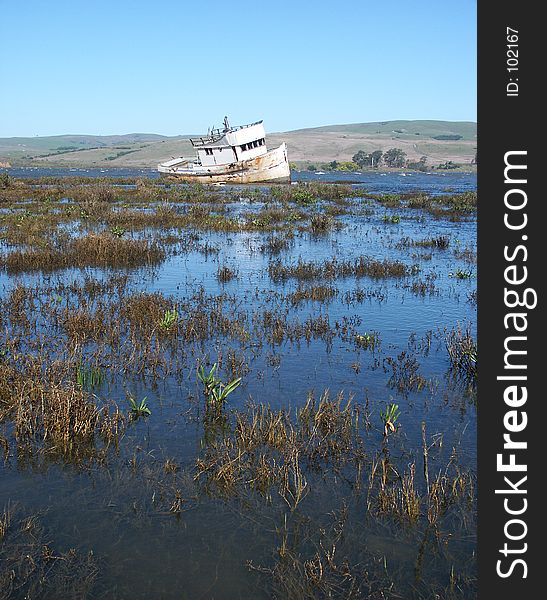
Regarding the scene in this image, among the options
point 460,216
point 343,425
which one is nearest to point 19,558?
point 343,425

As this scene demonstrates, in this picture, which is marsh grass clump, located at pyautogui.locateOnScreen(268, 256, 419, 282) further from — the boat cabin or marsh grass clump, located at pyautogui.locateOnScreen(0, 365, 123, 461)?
the boat cabin

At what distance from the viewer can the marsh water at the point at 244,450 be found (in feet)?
16.1

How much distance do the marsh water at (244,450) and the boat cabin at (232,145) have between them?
41.0 m

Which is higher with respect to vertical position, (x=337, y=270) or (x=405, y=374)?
(x=337, y=270)

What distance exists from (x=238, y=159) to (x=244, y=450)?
171 ft

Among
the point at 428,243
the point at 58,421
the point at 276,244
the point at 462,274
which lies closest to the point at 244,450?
the point at 58,421

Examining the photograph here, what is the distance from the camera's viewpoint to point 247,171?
56.4 m

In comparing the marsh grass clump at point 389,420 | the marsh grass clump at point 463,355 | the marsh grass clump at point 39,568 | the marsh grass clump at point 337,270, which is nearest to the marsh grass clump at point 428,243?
the marsh grass clump at point 337,270

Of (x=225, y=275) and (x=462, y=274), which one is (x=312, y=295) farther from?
(x=462, y=274)

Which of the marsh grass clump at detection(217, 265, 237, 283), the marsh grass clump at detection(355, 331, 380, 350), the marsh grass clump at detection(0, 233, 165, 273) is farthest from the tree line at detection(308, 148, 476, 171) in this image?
the marsh grass clump at detection(355, 331, 380, 350)

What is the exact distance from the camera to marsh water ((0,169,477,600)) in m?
4.91

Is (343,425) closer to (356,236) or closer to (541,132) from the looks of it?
(541,132)

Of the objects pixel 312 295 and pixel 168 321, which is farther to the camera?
pixel 312 295

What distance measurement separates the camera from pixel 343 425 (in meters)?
7.51
